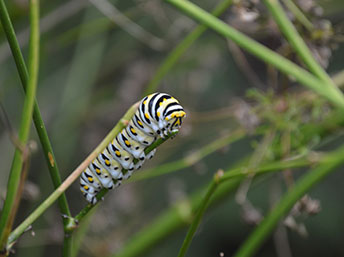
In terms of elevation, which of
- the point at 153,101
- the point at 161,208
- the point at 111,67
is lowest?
the point at 153,101

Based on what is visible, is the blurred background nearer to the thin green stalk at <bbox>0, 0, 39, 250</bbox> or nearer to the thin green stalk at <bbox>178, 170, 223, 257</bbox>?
the thin green stalk at <bbox>178, 170, 223, 257</bbox>

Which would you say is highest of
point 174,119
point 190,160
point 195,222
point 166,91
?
point 166,91

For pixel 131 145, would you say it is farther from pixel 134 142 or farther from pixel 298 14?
pixel 298 14

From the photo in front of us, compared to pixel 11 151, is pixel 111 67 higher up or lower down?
higher up

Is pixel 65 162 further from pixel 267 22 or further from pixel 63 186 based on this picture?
pixel 63 186

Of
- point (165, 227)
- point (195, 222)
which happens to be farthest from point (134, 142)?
point (165, 227)

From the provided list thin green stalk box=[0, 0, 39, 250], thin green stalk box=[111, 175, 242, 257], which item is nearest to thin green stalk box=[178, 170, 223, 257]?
thin green stalk box=[0, 0, 39, 250]

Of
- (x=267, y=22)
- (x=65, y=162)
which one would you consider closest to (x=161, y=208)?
(x=65, y=162)
